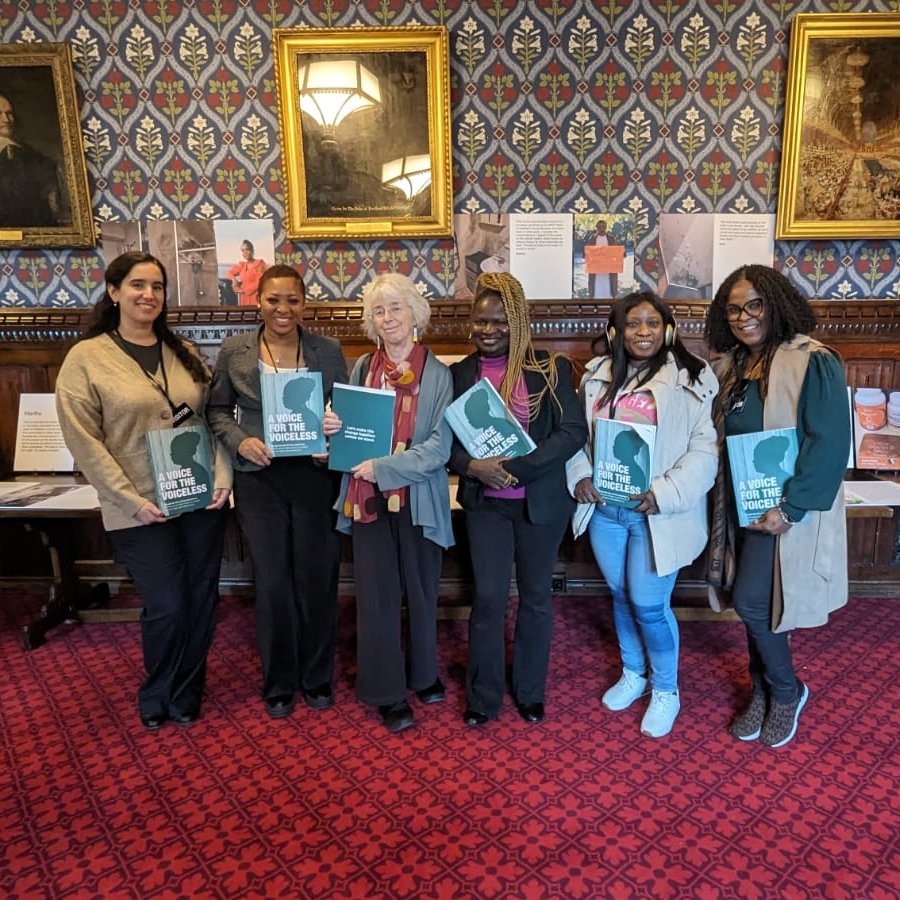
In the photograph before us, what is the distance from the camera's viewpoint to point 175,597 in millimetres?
2393

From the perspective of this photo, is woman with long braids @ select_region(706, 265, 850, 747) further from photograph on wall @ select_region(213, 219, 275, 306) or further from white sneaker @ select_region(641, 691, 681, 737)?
photograph on wall @ select_region(213, 219, 275, 306)

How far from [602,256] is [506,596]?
6.97 ft

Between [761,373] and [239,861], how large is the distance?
7.14 feet

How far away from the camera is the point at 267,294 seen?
2230 mm

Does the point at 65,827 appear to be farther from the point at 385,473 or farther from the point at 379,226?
the point at 379,226

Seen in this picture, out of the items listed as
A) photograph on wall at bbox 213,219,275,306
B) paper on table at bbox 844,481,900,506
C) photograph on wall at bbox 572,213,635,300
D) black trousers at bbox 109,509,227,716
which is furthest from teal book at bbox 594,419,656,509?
photograph on wall at bbox 213,219,275,306

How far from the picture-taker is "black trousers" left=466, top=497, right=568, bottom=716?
2275 millimetres

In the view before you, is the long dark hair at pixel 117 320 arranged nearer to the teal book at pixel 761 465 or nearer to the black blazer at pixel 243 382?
the black blazer at pixel 243 382

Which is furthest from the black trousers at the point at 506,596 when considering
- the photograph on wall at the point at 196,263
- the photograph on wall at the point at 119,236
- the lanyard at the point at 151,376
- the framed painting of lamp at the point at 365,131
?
the photograph on wall at the point at 119,236

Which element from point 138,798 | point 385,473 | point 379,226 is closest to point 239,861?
point 138,798

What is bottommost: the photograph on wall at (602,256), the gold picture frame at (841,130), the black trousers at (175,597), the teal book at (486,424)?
the black trousers at (175,597)

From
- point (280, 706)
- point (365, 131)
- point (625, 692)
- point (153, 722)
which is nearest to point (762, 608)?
point (625, 692)

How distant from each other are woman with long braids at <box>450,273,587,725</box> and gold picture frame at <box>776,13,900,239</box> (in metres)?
2.18

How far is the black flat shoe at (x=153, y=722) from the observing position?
2.51 metres
